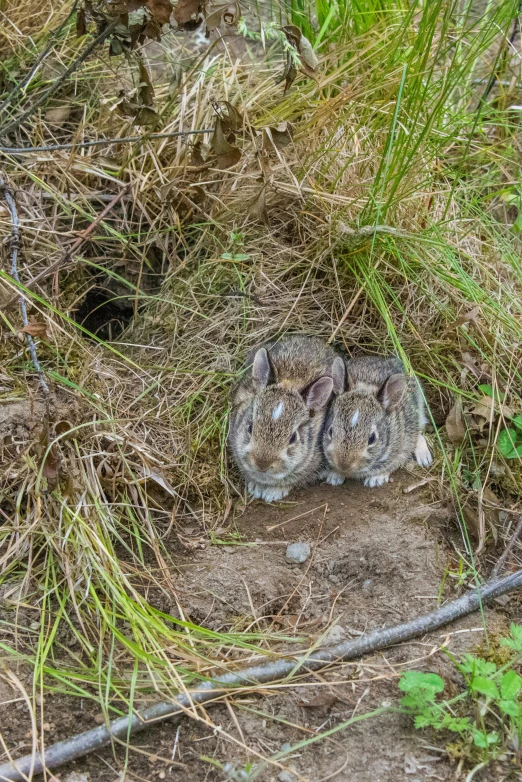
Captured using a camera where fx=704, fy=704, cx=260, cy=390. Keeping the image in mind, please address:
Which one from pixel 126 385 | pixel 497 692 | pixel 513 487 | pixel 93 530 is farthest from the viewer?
pixel 126 385

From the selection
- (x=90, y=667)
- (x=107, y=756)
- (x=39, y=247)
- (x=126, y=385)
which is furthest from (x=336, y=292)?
(x=107, y=756)

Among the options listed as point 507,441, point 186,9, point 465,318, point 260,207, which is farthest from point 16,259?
point 507,441

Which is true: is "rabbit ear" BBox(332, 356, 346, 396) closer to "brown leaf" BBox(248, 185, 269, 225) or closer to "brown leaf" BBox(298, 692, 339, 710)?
"brown leaf" BBox(248, 185, 269, 225)

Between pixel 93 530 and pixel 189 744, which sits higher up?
pixel 93 530

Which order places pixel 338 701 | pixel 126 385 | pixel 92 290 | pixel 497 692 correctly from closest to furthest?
1. pixel 497 692
2. pixel 338 701
3. pixel 126 385
4. pixel 92 290

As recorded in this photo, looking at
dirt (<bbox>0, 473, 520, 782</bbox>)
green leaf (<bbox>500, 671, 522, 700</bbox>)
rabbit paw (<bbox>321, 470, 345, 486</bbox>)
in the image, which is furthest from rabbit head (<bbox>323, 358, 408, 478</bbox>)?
green leaf (<bbox>500, 671, 522, 700</bbox>)

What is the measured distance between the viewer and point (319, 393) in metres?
4.20

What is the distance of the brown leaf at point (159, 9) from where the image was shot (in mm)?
3410

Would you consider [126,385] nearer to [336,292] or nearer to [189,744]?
[336,292]

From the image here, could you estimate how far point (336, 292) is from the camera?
451 centimetres

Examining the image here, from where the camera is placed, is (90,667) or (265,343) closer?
(90,667)

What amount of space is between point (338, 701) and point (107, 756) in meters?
0.94

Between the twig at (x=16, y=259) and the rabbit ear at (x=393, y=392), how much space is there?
192 centimetres

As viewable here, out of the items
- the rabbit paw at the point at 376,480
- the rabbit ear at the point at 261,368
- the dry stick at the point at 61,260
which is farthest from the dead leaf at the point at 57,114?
the rabbit paw at the point at 376,480
